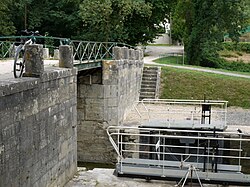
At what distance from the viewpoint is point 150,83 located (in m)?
23.8

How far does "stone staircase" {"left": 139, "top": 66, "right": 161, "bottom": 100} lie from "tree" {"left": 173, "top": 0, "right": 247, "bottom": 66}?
8088mm

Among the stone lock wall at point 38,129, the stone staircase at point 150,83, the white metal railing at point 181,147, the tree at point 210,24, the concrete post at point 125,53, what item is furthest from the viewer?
the tree at point 210,24

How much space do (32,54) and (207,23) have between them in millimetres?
24341

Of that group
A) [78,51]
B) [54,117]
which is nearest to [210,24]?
[78,51]

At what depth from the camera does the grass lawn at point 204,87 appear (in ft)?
74.8

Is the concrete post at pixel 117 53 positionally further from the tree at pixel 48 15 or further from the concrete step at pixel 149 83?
the tree at pixel 48 15

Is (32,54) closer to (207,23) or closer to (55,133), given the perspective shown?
(55,133)

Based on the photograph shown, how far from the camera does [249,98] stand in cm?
2264

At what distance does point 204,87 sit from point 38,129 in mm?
A: 16353

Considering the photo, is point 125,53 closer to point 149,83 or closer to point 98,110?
point 98,110

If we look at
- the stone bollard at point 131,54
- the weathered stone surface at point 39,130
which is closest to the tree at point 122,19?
the stone bollard at point 131,54

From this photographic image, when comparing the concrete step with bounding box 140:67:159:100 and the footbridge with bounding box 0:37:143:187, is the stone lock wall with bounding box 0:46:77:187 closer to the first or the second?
the footbridge with bounding box 0:37:143:187

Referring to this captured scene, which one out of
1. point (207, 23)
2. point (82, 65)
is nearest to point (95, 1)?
point (207, 23)

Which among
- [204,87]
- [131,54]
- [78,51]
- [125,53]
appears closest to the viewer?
[78,51]
